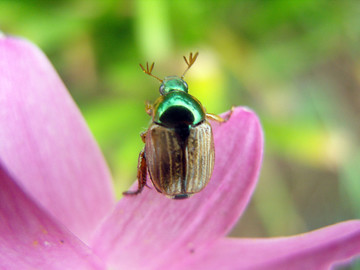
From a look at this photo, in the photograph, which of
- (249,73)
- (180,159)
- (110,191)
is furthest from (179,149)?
(249,73)

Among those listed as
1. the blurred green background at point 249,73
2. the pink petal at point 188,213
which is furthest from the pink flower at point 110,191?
the blurred green background at point 249,73

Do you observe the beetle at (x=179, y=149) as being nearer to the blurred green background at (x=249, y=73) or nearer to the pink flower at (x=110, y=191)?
the pink flower at (x=110, y=191)

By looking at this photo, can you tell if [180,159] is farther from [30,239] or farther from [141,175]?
[30,239]

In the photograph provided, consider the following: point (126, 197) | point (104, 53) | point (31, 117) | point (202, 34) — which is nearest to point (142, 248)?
point (126, 197)

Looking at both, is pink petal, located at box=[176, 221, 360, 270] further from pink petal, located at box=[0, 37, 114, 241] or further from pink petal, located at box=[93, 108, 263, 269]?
pink petal, located at box=[0, 37, 114, 241]

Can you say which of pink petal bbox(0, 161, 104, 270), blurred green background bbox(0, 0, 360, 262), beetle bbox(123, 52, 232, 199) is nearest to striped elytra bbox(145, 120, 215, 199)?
beetle bbox(123, 52, 232, 199)

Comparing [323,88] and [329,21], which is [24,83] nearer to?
[329,21]

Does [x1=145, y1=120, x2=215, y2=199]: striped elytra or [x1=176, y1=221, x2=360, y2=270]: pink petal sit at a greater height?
[x1=145, y1=120, x2=215, y2=199]: striped elytra
